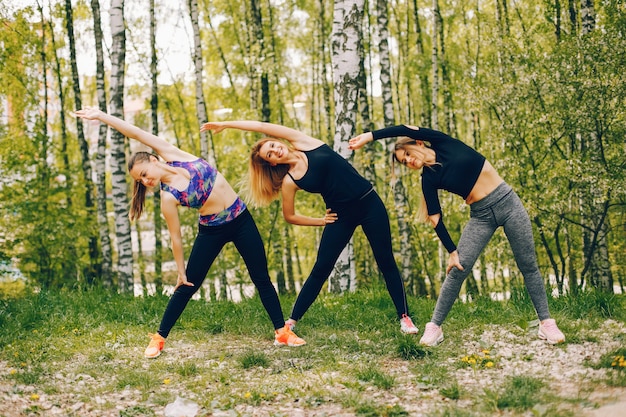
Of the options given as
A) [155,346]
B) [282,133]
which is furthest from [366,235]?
[155,346]

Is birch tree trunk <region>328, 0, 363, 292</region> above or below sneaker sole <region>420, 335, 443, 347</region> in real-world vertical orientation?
above

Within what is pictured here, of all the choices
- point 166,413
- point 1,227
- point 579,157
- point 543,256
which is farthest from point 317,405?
point 543,256

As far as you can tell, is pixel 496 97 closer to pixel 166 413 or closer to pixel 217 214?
pixel 217 214

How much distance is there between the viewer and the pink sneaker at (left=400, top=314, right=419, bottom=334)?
5.61 m

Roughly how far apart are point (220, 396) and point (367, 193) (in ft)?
7.73

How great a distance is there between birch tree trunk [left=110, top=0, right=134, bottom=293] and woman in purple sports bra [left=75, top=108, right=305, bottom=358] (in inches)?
205

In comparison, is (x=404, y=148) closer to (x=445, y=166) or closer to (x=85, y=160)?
(x=445, y=166)

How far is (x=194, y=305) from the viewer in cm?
724

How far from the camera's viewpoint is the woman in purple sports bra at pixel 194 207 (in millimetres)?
5062

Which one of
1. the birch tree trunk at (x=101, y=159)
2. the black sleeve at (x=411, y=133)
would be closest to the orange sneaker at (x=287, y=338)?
the black sleeve at (x=411, y=133)

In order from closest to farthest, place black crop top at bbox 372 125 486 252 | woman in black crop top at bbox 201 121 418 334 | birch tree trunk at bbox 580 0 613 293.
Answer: black crop top at bbox 372 125 486 252 < woman in black crop top at bbox 201 121 418 334 < birch tree trunk at bbox 580 0 613 293

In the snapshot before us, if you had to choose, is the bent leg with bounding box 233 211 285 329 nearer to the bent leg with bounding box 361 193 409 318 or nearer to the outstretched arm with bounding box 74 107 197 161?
Answer: the outstretched arm with bounding box 74 107 197 161

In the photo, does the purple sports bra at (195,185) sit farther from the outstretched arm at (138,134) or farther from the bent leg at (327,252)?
the bent leg at (327,252)

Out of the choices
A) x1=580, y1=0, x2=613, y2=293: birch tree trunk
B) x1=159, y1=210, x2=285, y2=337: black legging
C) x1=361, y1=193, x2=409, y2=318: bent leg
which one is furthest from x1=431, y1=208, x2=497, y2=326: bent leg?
x1=580, y1=0, x2=613, y2=293: birch tree trunk
